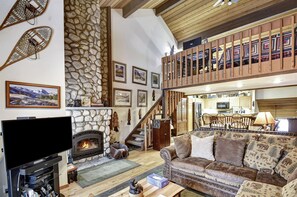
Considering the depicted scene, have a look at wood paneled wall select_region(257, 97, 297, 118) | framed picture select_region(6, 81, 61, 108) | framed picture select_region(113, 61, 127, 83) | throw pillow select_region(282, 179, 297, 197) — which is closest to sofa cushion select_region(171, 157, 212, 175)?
throw pillow select_region(282, 179, 297, 197)

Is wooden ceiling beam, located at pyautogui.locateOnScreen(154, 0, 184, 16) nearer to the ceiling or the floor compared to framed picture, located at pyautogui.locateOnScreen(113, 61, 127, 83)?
nearer to the ceiling

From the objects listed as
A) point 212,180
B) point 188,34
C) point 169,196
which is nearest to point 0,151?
point 169,196

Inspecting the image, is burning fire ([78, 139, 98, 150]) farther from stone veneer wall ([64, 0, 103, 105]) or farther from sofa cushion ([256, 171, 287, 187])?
sofa cushion ([256, 171, 287, 187])

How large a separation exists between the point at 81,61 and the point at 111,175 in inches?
116

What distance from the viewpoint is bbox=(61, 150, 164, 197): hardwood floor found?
2658mm

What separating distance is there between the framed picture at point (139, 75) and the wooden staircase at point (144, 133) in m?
1.10

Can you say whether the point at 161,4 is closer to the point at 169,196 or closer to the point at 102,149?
the point at 102,149

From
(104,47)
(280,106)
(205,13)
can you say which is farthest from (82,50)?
(280,106)

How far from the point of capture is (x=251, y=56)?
3.53 meters

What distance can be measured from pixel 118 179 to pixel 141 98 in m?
3.45

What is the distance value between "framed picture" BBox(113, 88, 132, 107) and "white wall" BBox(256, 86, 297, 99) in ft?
20.7

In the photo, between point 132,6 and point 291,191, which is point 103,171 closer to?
point 291,191

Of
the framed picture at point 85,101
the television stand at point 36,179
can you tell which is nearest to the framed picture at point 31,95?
the television stand at point 36,179

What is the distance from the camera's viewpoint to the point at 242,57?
3650 millimetres
